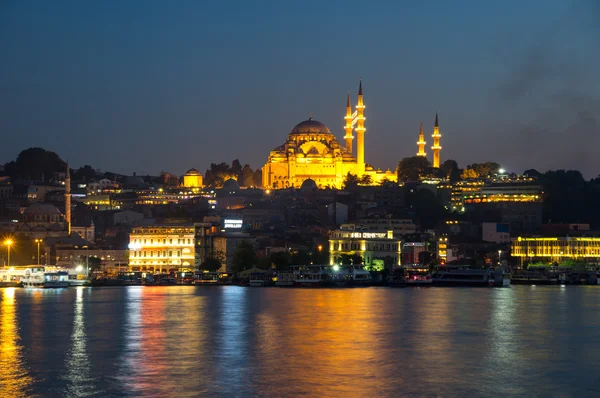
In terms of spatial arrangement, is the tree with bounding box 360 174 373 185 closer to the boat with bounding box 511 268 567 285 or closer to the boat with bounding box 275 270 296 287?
the boat with bounding box 511 268 567 285

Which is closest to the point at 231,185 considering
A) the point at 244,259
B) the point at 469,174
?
the point at 469,174

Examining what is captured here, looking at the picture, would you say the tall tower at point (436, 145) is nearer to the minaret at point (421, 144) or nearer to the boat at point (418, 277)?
the minaret at point (421, 144)

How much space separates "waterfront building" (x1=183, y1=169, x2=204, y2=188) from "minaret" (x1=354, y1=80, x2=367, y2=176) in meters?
16.4

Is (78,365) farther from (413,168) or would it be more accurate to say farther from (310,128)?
(310,128)

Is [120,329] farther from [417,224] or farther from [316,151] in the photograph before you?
[316,151]

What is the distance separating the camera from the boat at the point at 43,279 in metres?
63.4

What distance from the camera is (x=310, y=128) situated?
12025 centimetres

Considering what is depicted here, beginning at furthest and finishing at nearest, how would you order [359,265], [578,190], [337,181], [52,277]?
[337,181], [578,190], [359,265], [52,277]

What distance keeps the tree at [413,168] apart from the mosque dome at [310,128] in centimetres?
863

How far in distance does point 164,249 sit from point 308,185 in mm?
37820

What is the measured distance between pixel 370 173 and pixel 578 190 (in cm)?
2007

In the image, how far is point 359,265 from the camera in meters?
69.4

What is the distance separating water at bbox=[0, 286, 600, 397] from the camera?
25.4 metres

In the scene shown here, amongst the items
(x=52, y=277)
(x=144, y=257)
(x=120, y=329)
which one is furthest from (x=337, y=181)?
(x=120, y=329)
